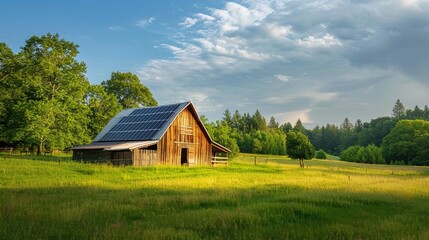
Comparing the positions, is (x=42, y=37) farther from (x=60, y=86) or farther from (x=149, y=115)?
(x=149, y=115)

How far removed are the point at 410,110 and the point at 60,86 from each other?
485 ft

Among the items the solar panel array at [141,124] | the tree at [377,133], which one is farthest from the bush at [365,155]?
the solar panel array at [141,124]

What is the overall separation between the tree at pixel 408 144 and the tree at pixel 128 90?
208 ft

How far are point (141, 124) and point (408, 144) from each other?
74.6m

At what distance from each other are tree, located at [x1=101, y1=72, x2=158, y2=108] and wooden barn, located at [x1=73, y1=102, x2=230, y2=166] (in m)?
22.8

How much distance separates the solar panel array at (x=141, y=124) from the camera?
137 feet

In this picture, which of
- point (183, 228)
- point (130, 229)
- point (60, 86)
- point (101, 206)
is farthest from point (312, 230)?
point (60, 86)

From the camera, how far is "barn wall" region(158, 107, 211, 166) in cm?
4075

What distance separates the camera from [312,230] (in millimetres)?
9656

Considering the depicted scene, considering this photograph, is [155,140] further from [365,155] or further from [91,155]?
[365,155]

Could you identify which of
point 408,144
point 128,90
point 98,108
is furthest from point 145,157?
point 408,144

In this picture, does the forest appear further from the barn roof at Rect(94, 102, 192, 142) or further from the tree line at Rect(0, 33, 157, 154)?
the barn roof at Rect(94, 102, 192, 142)

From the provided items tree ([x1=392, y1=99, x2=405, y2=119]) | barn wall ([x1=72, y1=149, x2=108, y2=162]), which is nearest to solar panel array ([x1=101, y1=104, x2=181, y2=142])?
barn wall ([x1=72, y1=149, x2=108, y2=162])

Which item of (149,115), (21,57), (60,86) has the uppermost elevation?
(21,57)
